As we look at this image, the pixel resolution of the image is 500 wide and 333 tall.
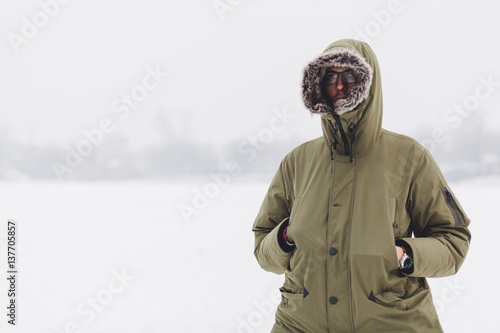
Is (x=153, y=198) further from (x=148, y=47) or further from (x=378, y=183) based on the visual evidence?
(x=148, y=47)

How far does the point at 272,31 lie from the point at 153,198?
32.0 ft

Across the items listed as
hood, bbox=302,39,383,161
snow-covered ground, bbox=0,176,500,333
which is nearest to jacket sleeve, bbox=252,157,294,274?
hood, bbox=302,39,383,161

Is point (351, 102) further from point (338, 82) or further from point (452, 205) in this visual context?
point (452, 205)

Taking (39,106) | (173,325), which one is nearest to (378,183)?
(173,325)

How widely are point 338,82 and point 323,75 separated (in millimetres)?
57

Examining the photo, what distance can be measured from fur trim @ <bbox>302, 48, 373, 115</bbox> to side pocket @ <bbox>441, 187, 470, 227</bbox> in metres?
0.35

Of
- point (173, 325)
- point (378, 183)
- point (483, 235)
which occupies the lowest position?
point (483, 235)

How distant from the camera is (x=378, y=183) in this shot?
4.16 feet

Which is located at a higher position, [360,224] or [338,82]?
[338,82]

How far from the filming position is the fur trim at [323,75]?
1269mm

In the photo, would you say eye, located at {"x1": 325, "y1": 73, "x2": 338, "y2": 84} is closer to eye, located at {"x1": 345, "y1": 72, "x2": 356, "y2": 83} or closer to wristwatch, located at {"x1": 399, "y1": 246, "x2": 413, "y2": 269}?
eye, located at {"x1": 345, "y1": 72, "x2": 356, "y2": 83}

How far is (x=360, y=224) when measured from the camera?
4.04ft

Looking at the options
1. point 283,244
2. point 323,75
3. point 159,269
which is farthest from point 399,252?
point 159,269

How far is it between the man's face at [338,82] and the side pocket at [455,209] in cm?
38
